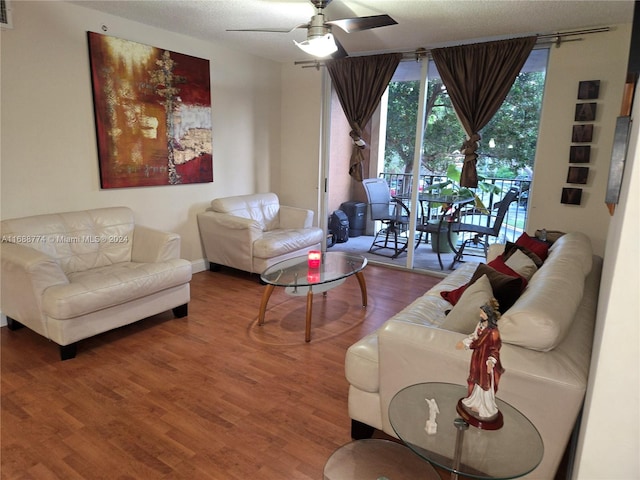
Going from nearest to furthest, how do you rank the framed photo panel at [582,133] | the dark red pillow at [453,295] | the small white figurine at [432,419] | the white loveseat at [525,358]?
1. the small white figurine at [432,419]
2. the white loveseat at [525,358]
3. the dark red pillow at [453,295]
4. the framed photo panel at [582,133]

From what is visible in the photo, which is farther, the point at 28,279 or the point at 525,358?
the point at 28,279

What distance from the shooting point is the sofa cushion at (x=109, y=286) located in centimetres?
267

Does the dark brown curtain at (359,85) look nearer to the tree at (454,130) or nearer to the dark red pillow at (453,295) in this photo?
the tree at (454,130)

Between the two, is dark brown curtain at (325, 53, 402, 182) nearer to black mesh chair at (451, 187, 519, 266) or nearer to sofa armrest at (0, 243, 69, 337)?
black mesh chair at (451, 187, 519, 266)

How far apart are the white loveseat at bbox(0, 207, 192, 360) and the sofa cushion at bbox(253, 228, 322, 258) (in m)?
0.96

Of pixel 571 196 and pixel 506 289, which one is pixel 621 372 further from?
pixel 571 196

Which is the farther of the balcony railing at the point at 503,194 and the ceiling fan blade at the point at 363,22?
the balcony railing at the point at 503,194

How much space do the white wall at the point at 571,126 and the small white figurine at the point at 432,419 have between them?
3346mm

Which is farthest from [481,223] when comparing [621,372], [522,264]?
[621,372]

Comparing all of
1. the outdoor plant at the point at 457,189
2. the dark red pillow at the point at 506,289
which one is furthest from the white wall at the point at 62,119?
the dark red pillow at the point at 506,289

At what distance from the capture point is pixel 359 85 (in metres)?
4.89

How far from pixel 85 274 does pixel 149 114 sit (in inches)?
68.4

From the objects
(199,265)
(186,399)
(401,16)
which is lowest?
(186,399)

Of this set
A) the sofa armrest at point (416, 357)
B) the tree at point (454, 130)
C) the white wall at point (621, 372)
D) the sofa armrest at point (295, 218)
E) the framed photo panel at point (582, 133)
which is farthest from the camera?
the sofa armrest at point (295, 218)
